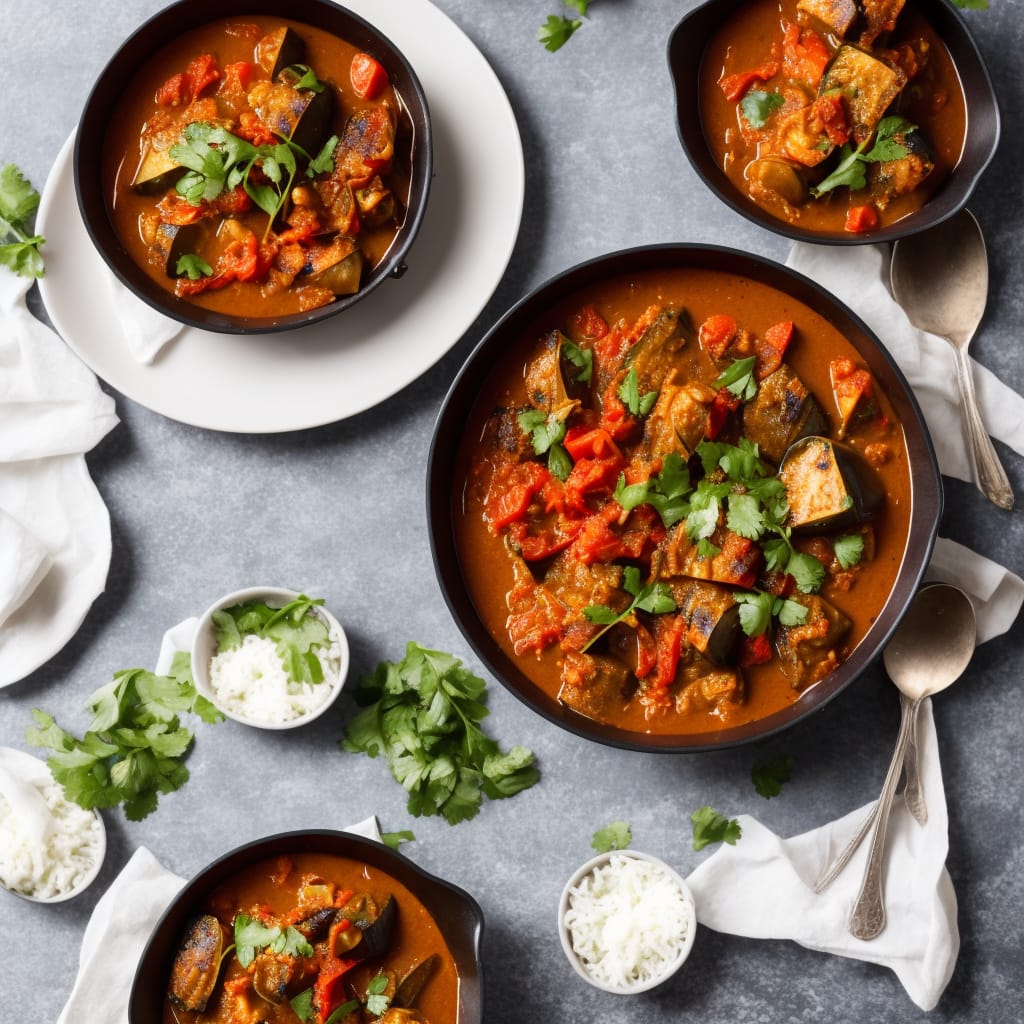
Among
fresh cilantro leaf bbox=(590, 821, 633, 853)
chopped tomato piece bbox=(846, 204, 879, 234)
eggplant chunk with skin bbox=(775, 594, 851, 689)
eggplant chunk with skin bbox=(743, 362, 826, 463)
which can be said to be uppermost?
chopped tomato piece bbox=(846, 204, 879, 234)

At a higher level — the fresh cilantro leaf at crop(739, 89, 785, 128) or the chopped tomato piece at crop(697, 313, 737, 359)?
the fresh cilantro leaf at crop(739, 89, 785, 128)

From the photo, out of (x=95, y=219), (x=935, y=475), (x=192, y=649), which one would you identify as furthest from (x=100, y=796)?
(x=935, y=475)

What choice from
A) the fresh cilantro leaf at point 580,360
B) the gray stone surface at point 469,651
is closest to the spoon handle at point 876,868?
the gray stone surface at point 469,651

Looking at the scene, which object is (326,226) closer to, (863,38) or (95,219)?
(95,219)

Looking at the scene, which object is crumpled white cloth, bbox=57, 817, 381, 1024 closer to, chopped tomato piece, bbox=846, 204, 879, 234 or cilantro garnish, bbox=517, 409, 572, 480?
cilantro garnish, bbox=517, 409, 572, 480

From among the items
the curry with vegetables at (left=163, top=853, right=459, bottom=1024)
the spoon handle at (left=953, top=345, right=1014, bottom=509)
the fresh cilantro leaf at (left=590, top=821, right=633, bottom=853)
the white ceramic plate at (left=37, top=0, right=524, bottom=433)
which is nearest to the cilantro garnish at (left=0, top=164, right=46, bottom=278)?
the white ceramic plate at (left=37, top=0, right=524, bottom=433)

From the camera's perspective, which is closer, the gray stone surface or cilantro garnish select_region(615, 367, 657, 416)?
cilantro garnish select_region(615, 367, 657, 416)

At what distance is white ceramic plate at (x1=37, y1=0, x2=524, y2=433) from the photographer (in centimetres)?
459

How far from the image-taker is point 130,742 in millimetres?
4664

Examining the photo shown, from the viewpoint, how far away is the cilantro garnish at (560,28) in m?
4.61

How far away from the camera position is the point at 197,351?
467 centimetres

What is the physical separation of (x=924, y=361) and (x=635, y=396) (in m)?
1.23

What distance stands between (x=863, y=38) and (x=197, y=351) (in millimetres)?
2854

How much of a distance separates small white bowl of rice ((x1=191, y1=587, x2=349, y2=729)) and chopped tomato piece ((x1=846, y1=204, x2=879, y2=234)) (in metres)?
2.51
